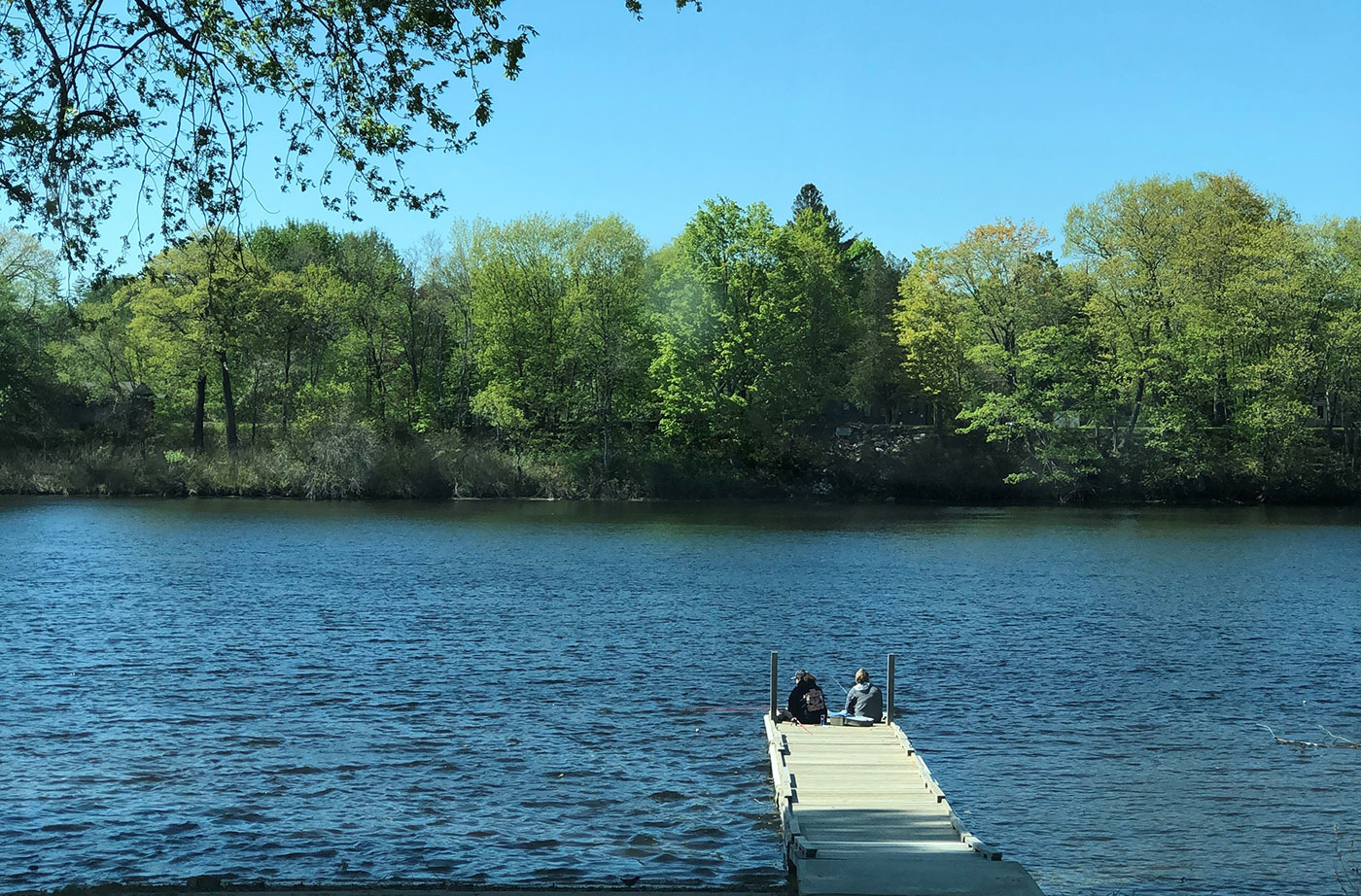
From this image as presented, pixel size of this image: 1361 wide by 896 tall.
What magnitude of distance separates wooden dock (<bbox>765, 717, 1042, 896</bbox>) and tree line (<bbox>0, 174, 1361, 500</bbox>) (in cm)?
7035

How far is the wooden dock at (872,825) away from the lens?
1443cm

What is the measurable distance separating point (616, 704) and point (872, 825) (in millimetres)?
12103

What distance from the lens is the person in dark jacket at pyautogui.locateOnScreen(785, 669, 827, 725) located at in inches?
992

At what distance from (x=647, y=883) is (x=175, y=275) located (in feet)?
245

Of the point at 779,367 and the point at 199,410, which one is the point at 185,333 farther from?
the point at 779,367

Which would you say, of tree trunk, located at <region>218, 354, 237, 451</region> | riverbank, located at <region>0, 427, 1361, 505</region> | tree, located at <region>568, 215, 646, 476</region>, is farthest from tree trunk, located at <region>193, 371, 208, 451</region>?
tree, located at <region>568, 215, 646, 476</region>

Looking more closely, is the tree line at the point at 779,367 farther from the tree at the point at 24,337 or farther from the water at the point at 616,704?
the water at the point at 616,704

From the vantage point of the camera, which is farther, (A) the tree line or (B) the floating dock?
(A) the tree line

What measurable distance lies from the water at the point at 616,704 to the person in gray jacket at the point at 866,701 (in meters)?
1.44

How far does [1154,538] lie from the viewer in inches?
2707

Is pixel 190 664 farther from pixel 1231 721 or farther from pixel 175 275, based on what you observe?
pixel 175 275

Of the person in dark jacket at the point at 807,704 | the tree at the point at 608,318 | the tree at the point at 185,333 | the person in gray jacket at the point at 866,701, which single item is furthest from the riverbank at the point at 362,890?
the tree at the point at 608,318

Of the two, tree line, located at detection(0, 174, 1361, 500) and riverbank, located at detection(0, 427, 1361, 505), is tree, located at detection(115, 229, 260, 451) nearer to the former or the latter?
tree line, located at detection(0, 174, 1361, 500)

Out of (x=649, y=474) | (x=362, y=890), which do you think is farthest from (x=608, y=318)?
(x=362, y=890)
